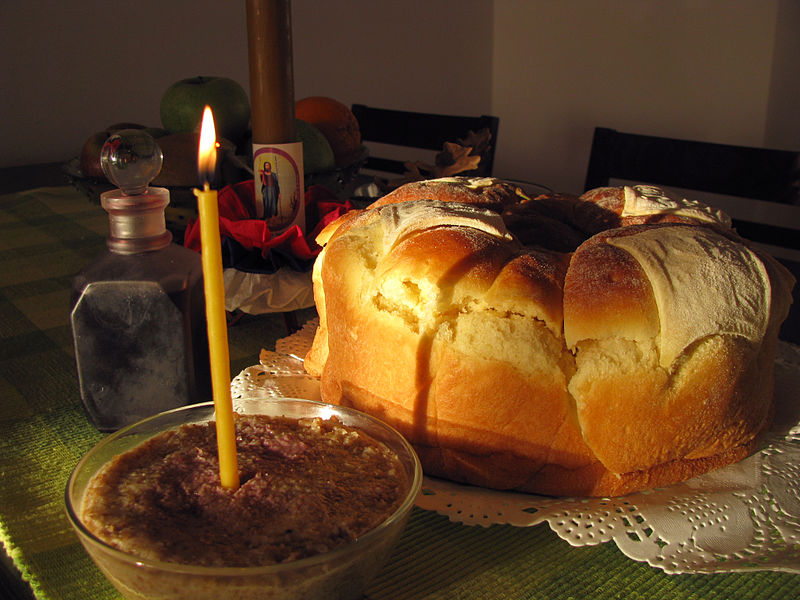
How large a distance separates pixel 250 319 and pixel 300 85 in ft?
7.44

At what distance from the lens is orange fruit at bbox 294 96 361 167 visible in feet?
4.15

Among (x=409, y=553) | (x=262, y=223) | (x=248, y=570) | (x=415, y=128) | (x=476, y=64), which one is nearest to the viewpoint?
(x=248, y=570)

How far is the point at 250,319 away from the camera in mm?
1005

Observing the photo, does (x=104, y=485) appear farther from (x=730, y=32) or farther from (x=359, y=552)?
(x=730, y=32)

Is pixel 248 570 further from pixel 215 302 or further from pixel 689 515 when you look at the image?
pixel 689 515

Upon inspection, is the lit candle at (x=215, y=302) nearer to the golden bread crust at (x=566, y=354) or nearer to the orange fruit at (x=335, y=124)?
the golden bread crust at (x=566, y=354)

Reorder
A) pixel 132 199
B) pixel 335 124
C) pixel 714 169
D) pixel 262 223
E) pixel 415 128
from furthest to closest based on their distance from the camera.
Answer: pixel 415 128
pixel 714 169
pixel 335 124
pixel 262 223
pixel 132 199

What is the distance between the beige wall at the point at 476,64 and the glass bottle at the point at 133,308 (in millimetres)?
1948

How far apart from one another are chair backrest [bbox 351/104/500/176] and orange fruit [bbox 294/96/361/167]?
65 centimetres

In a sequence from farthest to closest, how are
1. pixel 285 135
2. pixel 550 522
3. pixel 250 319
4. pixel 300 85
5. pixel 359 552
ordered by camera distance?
pixel 300 85
pixel 250 319
pixel 285 135
pixel 550 522
pixel 359 552

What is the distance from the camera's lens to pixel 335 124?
1271 mm

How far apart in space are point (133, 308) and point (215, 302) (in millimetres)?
322

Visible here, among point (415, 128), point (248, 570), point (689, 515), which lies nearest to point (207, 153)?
point (248, 570)

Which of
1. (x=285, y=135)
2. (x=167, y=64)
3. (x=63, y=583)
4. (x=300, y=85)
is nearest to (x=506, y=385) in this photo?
(x=63, y=583)
